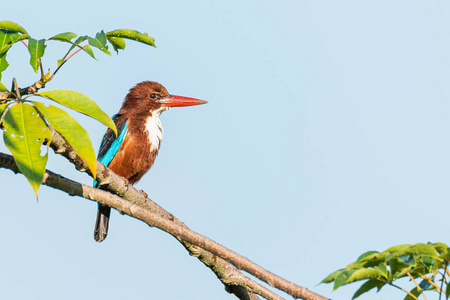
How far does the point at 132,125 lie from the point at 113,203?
3147 millimetres

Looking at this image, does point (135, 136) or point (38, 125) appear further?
point (135, 136)

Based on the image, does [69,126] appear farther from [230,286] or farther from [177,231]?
[230,286]

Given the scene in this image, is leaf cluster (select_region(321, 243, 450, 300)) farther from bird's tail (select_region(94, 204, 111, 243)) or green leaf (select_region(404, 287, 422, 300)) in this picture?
bird's tail (select_region(94, 204, 111, 243))

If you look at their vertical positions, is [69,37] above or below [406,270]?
above

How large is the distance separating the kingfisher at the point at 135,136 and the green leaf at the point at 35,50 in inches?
117

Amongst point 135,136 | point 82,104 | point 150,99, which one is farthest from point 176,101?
point 82,104

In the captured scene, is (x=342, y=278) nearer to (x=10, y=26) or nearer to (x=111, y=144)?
(x=10, y=26)

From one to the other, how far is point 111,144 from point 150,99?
0.75m

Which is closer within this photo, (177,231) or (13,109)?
(13,109)

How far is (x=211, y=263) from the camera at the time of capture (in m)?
2.76

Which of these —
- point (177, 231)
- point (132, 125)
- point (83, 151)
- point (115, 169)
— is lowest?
point (177, 231)

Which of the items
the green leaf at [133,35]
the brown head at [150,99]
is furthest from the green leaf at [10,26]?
the brown head at [150,99]

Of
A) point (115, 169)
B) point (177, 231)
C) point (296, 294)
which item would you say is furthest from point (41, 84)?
point (115, 169)

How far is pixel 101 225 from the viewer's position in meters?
5.55
